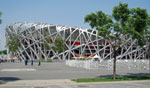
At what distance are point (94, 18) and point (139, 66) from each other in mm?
20783

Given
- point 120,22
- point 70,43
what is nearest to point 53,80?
point 120,22

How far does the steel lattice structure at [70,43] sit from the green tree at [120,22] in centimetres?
6384

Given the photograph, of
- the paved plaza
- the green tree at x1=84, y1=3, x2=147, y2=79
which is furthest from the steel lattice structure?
the green tree at x1=84, y1=3, x2=147, y2=79

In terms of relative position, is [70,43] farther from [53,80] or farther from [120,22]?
[53,80]

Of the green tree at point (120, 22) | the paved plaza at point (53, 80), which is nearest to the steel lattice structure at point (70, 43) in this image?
the paved plaza at point (53, 80)

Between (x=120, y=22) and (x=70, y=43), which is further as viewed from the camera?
(x=70, y=43)

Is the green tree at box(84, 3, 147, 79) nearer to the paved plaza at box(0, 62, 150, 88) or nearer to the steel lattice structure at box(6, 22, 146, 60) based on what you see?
the paved plaza at box(0, 62, 150, 88)

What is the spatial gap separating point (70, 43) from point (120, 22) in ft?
215

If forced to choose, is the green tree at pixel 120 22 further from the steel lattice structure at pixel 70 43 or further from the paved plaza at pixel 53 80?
the steel lattice structure at pixel 70 43

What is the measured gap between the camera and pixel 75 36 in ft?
287

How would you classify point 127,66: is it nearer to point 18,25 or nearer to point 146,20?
point 146,20

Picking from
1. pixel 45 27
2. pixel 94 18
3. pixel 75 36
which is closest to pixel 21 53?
pixel 45 27

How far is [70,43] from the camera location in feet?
282

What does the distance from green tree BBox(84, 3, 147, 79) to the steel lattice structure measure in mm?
63835
